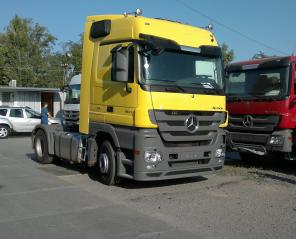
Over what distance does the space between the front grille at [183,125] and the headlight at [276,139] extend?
7.17 feet

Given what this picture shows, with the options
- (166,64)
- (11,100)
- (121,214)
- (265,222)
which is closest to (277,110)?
(166,64)

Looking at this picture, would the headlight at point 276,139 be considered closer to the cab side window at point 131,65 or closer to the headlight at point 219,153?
the headlight at point 219,153

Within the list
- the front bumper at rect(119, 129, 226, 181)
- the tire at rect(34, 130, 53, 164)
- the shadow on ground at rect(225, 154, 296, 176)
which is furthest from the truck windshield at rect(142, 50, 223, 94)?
the tire at rect(34, 130, 53, 164)

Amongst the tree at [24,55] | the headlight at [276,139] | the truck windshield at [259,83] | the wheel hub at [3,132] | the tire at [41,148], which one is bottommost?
the wheel hub at [3,132]

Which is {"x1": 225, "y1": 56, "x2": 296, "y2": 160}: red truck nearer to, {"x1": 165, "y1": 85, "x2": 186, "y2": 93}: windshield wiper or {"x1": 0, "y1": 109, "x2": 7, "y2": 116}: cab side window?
{"x1": 165, "y1": 85, "x2": 186, "y2": 93}: windshield wiper

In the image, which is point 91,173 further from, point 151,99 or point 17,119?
→ point 17,119

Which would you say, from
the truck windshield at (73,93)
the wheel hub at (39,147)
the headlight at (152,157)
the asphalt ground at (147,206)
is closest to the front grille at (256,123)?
the asphalt ground at (147,206)

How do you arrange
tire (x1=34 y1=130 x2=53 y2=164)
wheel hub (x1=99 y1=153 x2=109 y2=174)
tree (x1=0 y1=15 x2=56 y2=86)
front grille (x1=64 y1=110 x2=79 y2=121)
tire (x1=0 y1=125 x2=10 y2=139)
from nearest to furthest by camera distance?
wheel hub (x1=99 y1=153 x2=109 y2=174) → tire (x1=34 y1=130 x2=53 y2=164) → front grille (x1=64 y1=110 x2=79 y2=121) → tire (x1=0 y1=125 x2=10 y2=139) → tree (x1=0 y1=15 x2=56 y2=86)

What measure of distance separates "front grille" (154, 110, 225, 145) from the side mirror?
90 cm

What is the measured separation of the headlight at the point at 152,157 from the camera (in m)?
8.53

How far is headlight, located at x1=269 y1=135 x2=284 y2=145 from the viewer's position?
11.1 metres

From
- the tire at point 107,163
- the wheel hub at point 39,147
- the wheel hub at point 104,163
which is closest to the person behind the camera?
the tire at point 107,163

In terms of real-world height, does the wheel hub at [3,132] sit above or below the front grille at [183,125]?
below

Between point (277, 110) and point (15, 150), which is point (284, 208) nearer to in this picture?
point (277, 110)
